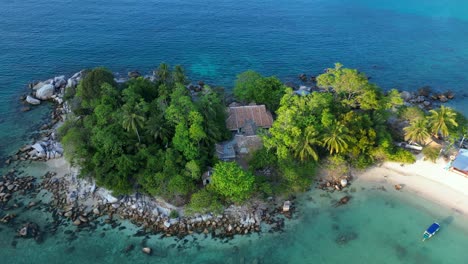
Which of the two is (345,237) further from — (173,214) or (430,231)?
(173,214)

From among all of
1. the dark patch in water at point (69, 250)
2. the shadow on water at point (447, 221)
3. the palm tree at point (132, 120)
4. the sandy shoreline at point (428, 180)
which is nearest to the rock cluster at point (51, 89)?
the palm tree at point (132, 120)

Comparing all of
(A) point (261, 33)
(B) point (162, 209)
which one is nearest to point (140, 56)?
(A) point (261, 33)

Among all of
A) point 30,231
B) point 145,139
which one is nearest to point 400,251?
point 145,139

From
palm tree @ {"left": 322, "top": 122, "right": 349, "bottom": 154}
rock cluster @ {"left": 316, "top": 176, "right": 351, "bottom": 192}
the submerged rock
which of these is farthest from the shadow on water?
the submerged rock

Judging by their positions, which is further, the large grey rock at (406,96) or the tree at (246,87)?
the large grey rock at (406,96)

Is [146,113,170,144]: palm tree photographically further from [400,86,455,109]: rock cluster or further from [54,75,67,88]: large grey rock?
[400,86,455,109]: rock cluster

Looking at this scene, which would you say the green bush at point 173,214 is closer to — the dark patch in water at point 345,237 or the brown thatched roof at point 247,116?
the brown thatched roof at point 247,116

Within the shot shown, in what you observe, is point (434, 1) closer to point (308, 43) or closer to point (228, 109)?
point (308, 43)
